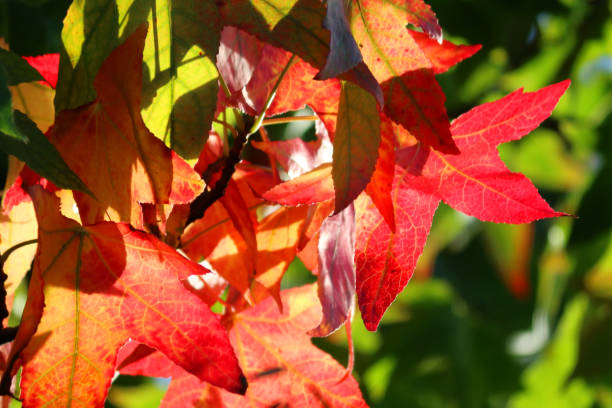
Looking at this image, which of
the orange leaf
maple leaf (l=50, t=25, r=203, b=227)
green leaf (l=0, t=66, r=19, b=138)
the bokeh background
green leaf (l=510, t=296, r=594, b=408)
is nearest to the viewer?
green leaf (l=0, t=66, r=19, b=138)

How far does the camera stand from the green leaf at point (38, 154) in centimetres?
39

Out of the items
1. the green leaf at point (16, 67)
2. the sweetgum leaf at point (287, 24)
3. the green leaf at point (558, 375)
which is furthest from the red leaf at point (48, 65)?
the green leaf at point (558, 375)

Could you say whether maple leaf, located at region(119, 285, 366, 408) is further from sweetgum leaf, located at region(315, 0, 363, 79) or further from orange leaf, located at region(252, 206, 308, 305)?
sweetgum leaf, located at region(315, 0, 363, 79)

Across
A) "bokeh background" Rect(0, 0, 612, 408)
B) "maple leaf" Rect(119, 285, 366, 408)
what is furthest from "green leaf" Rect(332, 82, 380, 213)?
"bokeh background" Rect(0, 0, 612, 408)

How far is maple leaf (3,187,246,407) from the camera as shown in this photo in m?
0.45

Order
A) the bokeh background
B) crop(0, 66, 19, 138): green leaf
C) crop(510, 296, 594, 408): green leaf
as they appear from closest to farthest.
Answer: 1. crop(0, 66, 19, 138): green leaf
2. the bokeh background
3. crop(510, 296, 594, 408): green leaf

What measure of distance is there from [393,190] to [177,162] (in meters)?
0.19

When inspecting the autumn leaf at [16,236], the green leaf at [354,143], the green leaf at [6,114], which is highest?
the green leaf at [6,114]

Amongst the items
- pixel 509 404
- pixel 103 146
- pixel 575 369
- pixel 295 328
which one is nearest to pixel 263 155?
pixel 295 328

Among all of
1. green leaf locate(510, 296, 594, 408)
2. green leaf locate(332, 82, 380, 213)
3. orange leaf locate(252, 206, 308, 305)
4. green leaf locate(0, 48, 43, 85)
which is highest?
green leaf locate(0, 48, 43, 85)

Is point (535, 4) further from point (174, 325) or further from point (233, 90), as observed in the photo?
point (174, 325)

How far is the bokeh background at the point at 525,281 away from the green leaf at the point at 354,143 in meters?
1.15

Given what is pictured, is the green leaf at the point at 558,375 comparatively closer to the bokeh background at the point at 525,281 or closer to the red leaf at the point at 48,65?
the bokeh background at the point at 525,281

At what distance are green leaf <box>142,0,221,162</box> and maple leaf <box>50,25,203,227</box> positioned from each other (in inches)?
0.7
